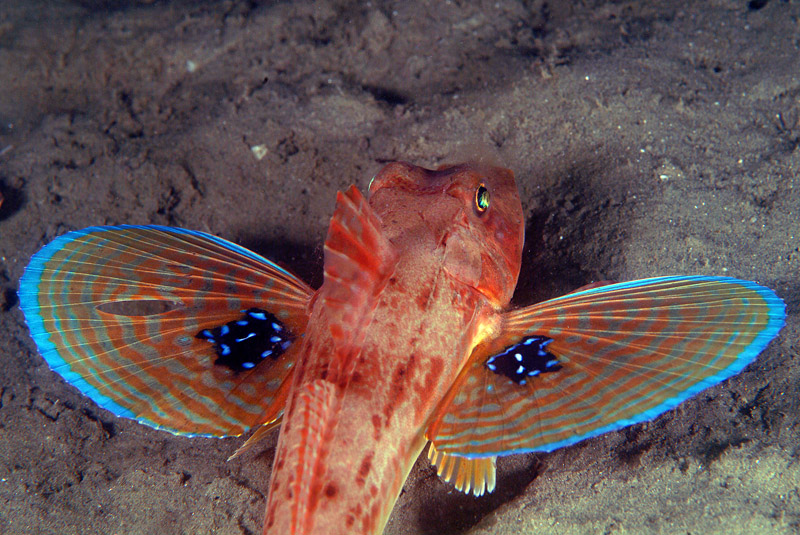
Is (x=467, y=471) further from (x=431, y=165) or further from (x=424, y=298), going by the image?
(x=431, y=165)

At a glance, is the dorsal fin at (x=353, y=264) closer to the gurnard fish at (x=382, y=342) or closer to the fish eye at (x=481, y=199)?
the gurnard fish at (x=382, y=342)

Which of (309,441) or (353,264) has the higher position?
(353,264)

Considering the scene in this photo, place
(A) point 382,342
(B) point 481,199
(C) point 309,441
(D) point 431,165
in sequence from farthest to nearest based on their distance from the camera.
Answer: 1. (D) point 431,165
2. (B) point 481,199
3. (A) point 382,342
4. (C) point 309,441

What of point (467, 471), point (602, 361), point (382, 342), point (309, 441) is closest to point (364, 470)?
point (309, 441)

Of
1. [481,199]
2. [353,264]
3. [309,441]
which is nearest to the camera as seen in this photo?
[309,441]

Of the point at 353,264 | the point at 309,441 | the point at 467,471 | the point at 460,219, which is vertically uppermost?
the point at 353,264

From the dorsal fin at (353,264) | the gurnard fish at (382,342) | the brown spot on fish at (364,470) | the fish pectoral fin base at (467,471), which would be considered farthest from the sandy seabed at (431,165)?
the dorsal fin at (353,264)

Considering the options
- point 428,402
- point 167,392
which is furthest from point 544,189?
point 167,392
